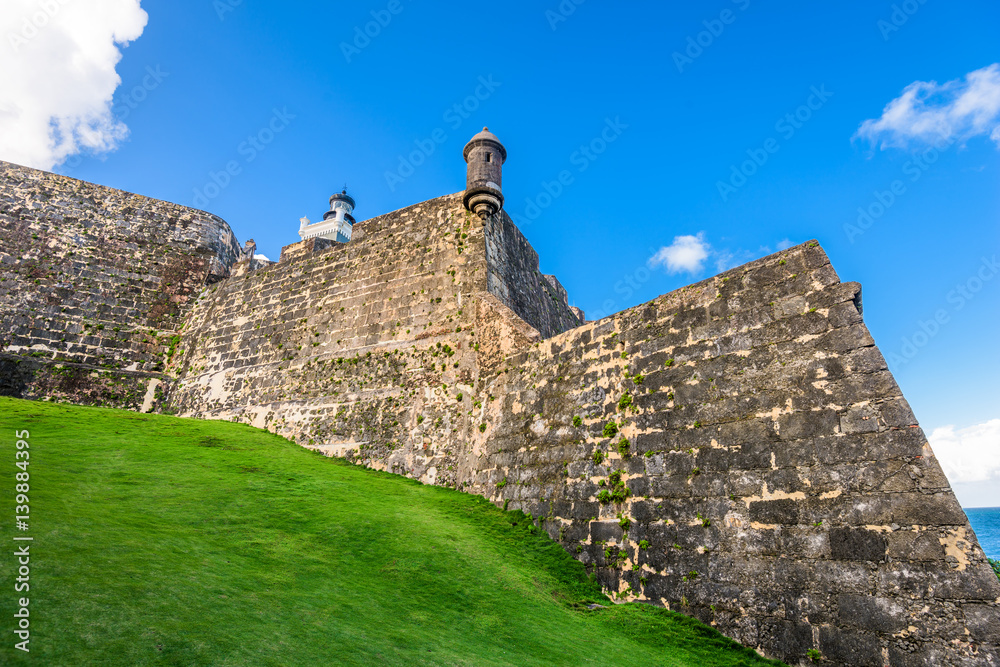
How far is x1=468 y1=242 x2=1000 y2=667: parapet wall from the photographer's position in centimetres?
577

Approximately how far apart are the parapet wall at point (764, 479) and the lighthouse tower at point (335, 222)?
91603mm

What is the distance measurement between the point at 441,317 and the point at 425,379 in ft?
5.75

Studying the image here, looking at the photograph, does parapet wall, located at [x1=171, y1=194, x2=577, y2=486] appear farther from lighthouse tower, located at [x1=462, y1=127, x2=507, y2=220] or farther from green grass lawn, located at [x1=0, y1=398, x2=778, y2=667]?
green grass lawn, located at [x1=0, y1=398, x2=778, y2=667]

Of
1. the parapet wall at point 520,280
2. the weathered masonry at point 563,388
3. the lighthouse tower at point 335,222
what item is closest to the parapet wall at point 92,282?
the weathered masonry at point 563,388

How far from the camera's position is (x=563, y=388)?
10320 mm

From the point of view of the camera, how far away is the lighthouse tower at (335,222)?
95750 millimetres

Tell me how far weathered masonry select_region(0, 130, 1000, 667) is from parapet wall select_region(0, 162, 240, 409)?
0.07 meters

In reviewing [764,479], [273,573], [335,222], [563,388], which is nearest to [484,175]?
[563,388]

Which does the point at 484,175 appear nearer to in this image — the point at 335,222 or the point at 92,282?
the point at 92,282

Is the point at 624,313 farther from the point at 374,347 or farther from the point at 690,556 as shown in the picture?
the point at 374,347

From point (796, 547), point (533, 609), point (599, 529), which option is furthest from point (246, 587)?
point (796, 547)

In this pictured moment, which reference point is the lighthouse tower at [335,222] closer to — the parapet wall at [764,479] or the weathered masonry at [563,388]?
the weathered masonry at [563,388]

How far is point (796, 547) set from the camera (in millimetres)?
6551

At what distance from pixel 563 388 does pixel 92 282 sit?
17362 millimetres
